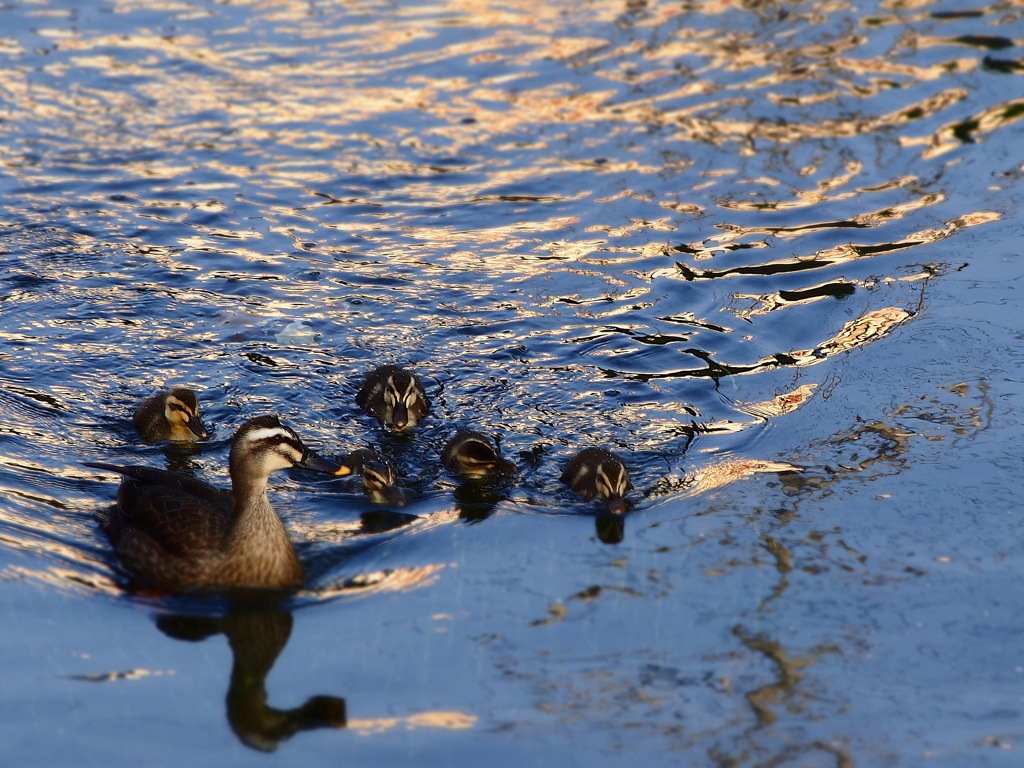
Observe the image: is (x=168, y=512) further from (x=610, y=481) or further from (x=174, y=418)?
(x=610, y=481)

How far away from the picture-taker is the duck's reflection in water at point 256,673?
483cm

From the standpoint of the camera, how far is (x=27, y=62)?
1309cm

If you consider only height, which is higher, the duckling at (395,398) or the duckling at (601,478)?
the duckling at (395,398)

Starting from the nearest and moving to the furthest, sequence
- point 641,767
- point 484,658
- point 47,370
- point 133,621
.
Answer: point 641,767 < point 484,658 < point 133,621 < point 47,370

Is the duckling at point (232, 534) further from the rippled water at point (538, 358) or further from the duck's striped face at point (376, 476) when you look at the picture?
the duck's striped face at point (376, 476)

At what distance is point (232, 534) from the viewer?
5891mm

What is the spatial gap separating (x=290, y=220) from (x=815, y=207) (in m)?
4.35

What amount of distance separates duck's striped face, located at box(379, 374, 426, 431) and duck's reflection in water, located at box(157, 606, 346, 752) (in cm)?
184

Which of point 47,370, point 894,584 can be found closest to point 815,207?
point 894,584

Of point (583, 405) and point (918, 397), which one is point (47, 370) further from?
point (918, 397)

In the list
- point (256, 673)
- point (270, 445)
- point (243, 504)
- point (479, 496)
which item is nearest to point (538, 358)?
point (479, 496)

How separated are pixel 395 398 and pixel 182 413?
1232mm

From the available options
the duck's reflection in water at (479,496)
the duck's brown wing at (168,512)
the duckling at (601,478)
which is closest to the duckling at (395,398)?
the duck's reflection in water at (479,496)

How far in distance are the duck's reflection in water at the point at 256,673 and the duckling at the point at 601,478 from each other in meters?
1.76
